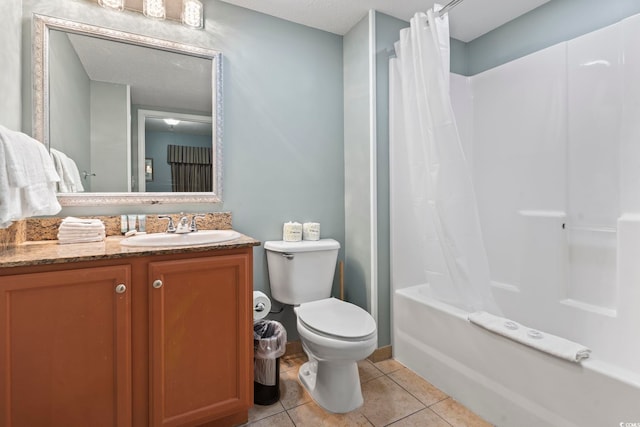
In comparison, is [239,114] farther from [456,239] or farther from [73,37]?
[456,239]

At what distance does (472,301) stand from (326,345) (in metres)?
0.82

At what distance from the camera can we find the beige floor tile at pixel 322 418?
4.94ft

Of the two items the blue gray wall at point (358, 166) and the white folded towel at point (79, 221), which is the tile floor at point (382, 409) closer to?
the blue gray wall at point (358, 166)

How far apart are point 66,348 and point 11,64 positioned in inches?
51.2

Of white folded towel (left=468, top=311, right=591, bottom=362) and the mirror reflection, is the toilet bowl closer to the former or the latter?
white folded towel (left=468, top=311, right=591, bottom=362)

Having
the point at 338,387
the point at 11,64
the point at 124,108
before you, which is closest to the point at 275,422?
the point at 338,387

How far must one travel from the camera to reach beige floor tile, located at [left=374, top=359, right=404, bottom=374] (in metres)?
1.97

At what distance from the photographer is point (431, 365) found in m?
1.80

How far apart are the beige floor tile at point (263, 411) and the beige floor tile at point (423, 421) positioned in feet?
1.89

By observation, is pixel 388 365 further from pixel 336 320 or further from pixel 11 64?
pixel 11 64

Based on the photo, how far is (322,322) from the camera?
1601mm

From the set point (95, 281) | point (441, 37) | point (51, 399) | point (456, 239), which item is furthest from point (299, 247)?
point (441, 37)

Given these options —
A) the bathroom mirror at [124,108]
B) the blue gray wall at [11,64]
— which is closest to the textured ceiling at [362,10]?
the bathroom mirror at [124,108]

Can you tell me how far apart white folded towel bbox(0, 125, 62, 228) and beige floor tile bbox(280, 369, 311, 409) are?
57.1 inches
